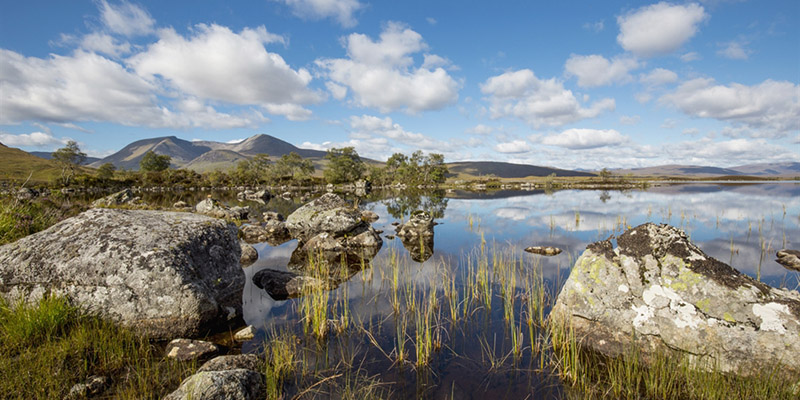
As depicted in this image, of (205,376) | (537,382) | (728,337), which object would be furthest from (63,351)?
(728,337)

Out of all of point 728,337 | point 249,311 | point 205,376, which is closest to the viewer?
point 205,376

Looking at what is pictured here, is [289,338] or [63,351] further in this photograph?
[289,338]

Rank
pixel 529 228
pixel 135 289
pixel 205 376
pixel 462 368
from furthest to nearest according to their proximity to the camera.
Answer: pixel 529 228, pixel 135 289, pixel 462 368, pixel 205 376

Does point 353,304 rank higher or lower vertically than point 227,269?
lower

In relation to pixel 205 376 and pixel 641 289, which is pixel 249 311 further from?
pixel 641 289

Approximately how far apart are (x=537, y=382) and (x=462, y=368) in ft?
4.65

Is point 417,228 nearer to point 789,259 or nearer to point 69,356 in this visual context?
point 789,259

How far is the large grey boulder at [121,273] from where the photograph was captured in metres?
6.96

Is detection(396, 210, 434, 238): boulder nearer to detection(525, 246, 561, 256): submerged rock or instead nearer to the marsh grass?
detection(525, 246, 561, 256): submerged rock

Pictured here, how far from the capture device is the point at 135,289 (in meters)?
7.12

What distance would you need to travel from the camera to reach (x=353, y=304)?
9891 mm

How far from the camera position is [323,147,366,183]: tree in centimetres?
12970

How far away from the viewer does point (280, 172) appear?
144 metres

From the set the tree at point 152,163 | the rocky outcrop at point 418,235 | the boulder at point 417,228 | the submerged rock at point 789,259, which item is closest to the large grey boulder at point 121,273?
the rocky outcrop at point 418,235
